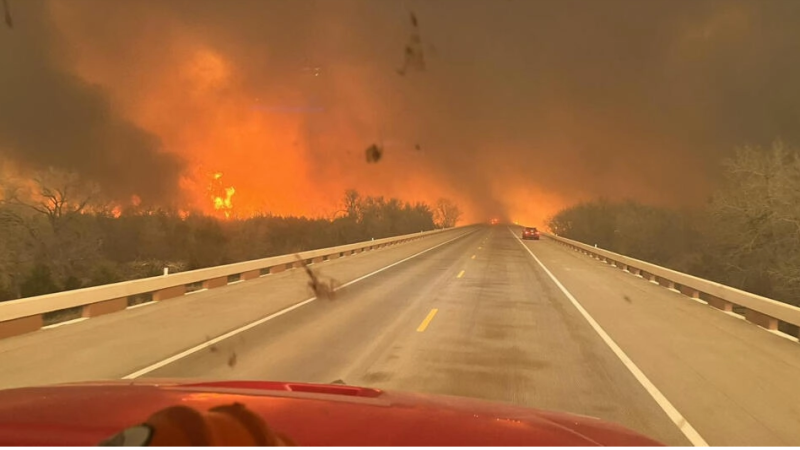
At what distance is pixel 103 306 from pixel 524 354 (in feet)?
30.3

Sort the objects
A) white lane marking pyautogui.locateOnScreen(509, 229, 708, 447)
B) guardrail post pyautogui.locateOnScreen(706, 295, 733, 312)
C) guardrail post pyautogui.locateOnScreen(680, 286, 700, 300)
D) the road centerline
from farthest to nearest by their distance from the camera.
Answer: guardrail post pyautogui.locateOnScreen(680, 286, 700, 300) < guardrail post pyautogui.locateOnScreen(706, 295, 733, 312) < the road centerline < white lane marking pyautogui.locateOnScreen(509, 229, 708, 447)

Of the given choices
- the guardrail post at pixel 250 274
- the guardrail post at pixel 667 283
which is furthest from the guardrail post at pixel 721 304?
the guardrail post at pixel 250 274

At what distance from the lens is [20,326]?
10.4 m

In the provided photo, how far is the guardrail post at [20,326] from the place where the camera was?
10.1 m

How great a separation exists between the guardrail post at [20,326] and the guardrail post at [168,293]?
4.27 meters

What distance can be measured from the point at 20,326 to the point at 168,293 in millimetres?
5413

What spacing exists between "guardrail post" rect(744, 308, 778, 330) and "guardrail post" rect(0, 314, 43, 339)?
14.1 meters

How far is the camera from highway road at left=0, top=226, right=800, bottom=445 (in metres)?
6.34

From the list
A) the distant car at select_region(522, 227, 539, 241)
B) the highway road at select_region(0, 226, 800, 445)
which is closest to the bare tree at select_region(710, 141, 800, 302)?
the highway road at select_region(0, 226, 800, 445)

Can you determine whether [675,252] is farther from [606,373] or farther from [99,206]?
[606,373]

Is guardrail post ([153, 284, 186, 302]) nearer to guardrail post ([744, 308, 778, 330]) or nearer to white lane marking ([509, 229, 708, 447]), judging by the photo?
white lane marking ([509, 229, 708, 447])

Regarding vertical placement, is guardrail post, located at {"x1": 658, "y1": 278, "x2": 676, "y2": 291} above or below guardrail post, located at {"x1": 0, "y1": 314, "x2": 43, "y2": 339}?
below

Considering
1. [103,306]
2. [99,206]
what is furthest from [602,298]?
[99,206]

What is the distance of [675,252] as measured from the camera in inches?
2248
